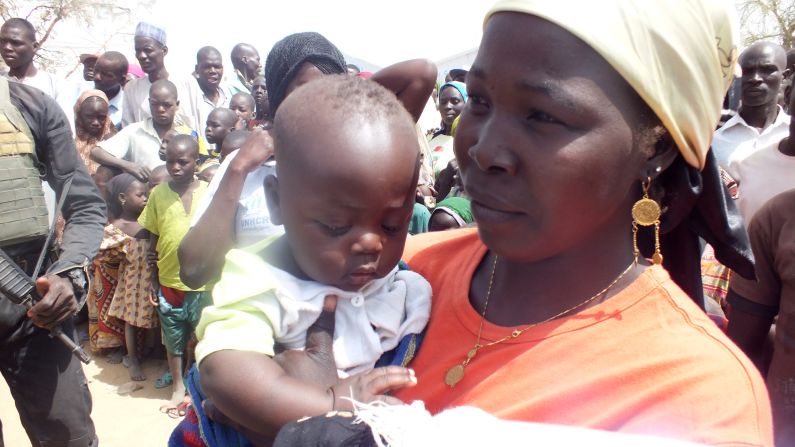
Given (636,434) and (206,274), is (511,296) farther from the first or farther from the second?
(206,274)

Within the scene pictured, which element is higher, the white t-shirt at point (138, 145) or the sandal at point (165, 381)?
the white t-shirt at point (138, 145)

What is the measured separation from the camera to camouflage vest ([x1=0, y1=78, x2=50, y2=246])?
3211 mm

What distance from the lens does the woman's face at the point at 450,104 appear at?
6961 mm

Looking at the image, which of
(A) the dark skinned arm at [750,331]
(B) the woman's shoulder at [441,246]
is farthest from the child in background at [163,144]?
(A) the dark skinned arm at [750,331]

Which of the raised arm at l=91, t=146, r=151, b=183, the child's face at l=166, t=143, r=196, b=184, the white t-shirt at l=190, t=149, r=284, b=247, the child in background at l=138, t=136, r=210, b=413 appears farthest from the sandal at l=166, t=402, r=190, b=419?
the white t-shirt at l=190, t=149, r=284, b=247

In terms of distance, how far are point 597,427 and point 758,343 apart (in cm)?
196

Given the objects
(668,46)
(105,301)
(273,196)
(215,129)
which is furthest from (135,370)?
(668,46)

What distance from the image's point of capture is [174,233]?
497 cm

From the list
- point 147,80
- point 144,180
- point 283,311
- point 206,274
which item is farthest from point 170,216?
point 283,311

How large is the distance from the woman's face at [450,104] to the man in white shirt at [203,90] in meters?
2.74

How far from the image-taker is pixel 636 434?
1089 millimetres

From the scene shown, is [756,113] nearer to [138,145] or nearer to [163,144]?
[163,144]

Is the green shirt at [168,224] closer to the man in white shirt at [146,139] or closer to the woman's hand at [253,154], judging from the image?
the man in white shirt at [146,139]

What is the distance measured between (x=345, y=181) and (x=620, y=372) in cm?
73
